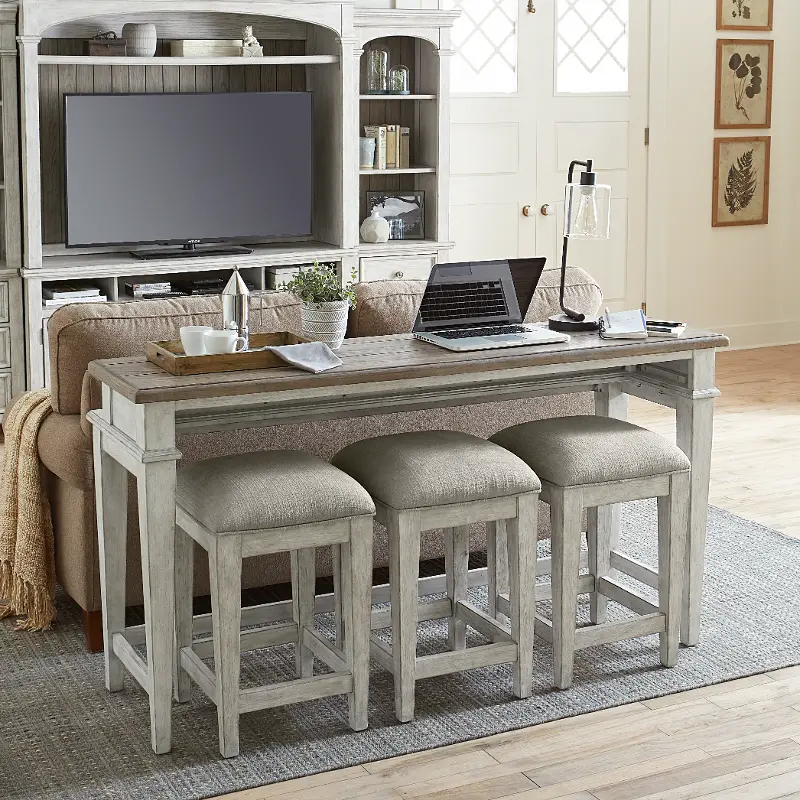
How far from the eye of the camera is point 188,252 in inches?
249

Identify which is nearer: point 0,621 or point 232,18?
point 0,621

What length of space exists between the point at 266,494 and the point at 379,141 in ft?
13.7

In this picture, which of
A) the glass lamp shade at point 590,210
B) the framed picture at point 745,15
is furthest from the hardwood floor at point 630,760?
the framed picture at point 745,15

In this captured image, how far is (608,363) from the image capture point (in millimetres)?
3227

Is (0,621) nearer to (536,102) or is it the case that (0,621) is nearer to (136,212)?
(136,212)

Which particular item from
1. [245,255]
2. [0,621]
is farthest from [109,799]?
[245,255]

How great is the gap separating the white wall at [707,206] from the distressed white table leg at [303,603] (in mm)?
4875

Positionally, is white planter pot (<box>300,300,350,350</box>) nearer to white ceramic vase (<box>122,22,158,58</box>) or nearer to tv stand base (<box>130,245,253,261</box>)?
tv stand base (<box>130,245,253,261</box>)

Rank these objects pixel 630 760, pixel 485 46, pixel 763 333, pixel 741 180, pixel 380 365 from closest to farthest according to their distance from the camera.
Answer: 1. pixel 630 760
2. pixel 380 365
3. pixel 485 46
4. pixel 741 180
5. pixel 763 333

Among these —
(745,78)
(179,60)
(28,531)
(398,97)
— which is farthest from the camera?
(745,78)

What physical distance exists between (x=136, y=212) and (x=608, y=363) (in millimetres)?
3591

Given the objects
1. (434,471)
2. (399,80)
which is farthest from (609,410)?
(399,80)

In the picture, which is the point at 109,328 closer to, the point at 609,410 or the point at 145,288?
the point at 609,410

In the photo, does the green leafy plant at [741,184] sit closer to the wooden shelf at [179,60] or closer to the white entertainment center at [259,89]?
the white entertainment center at [259,89]
